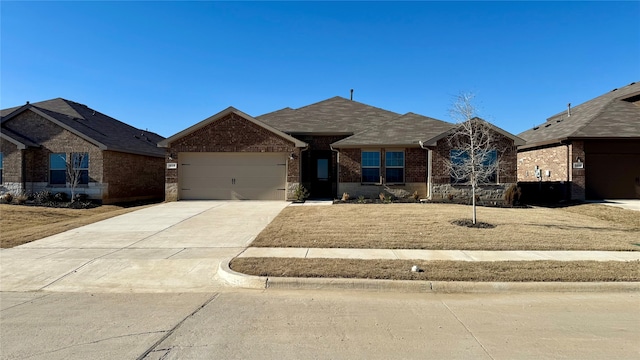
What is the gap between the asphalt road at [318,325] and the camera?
379 centimetres

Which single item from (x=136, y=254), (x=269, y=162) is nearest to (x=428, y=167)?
(x=269, y=162)

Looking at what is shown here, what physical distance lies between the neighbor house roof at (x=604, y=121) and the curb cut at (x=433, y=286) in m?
13.8

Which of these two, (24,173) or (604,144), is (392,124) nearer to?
(604,144)

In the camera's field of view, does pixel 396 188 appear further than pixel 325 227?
Yes

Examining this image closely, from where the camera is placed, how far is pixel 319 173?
20.2 m

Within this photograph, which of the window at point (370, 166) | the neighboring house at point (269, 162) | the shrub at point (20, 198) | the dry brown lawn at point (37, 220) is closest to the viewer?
the dry brown lawn at point (37, 220)

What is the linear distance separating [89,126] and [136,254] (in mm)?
16294

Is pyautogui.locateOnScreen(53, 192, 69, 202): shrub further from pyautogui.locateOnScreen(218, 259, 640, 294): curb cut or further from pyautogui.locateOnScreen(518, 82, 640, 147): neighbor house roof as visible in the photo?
pyautogui.locateOnScreen(518, 82, 640, 147): neighbor house roof

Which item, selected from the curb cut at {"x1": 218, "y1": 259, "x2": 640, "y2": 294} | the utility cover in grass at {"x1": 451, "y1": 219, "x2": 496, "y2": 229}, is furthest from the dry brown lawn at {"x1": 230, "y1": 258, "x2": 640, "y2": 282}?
the utility cover in grass at {"x1": 451, "y1": 219, "x2": 496, "y2": 229}

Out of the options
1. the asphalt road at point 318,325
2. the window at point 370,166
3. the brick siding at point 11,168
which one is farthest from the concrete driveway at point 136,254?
the brick siding at point 11,168

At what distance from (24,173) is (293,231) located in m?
16.9

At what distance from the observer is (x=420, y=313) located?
486 cm

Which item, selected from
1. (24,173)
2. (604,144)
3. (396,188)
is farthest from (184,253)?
(604,144)

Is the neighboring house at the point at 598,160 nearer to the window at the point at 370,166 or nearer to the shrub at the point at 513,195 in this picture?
the shrub at the point at 513,195
